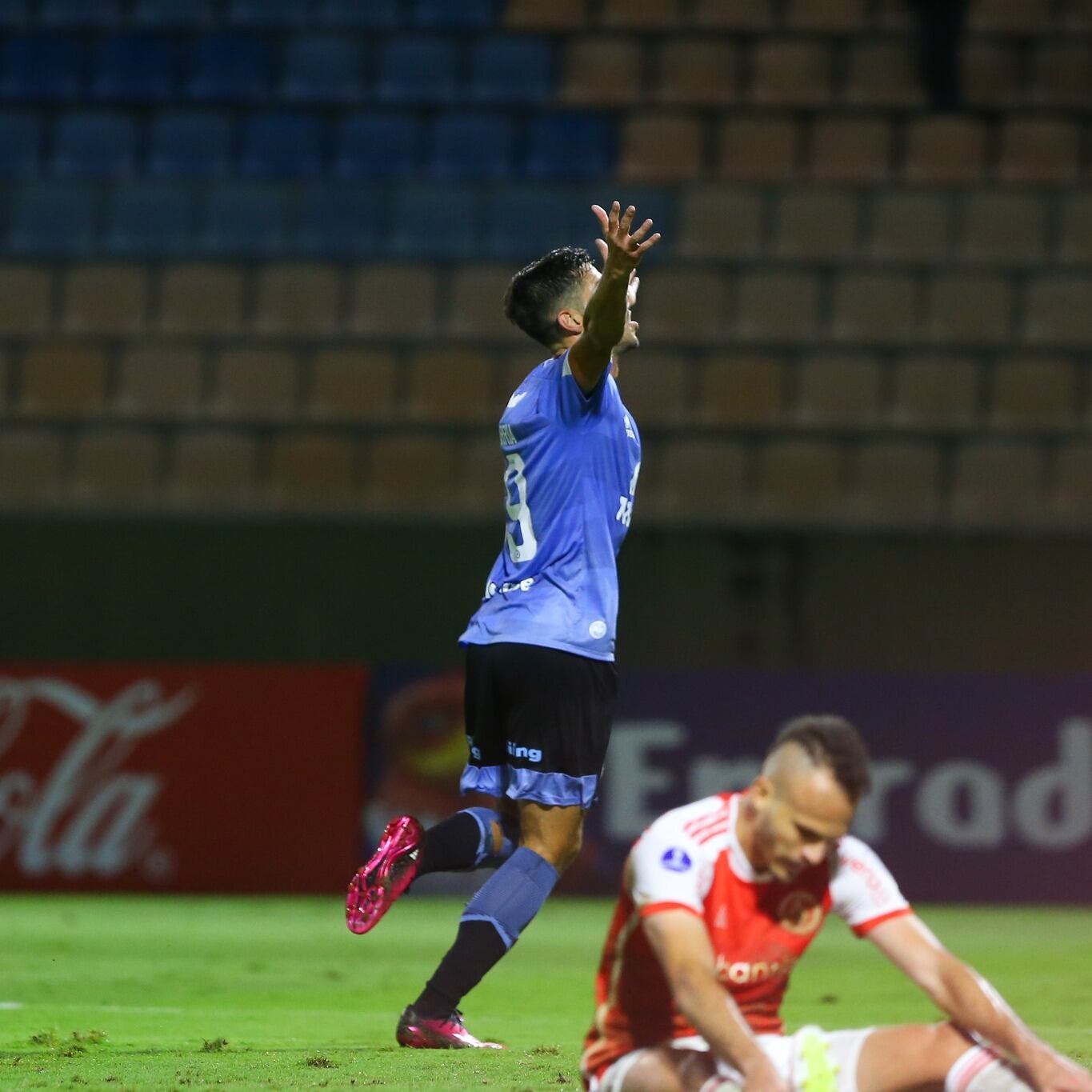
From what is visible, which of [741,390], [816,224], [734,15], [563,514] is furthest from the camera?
[734,15]

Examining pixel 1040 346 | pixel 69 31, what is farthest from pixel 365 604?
pixel 69 31

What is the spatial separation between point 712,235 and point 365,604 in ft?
11.7

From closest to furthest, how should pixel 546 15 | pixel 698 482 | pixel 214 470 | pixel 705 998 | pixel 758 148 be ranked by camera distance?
pixel 705 998 → pixel 698 482 → pixel 214 470 → pixel 758 148 → pixel 546 15

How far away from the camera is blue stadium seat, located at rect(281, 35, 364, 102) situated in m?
13.3

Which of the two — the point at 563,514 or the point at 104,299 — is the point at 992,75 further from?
the point at 563,514

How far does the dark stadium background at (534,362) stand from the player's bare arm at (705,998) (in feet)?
22.7

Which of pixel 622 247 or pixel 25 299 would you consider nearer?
pixel 622 247

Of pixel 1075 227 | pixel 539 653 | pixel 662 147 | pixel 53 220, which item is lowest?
pixel 539 653

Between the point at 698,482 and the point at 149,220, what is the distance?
4138mm

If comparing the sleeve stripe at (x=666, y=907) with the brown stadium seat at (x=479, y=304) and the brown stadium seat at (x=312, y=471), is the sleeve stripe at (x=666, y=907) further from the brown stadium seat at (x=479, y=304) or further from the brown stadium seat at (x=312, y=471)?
the brown stadium seat at (x=479, y=304)

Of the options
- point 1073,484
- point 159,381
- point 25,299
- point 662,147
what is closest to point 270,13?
point 25,299

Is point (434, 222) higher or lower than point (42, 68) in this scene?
lower

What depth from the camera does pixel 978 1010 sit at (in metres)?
3.19

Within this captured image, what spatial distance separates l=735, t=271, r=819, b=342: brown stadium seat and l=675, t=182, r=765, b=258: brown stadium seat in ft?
1.25
